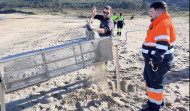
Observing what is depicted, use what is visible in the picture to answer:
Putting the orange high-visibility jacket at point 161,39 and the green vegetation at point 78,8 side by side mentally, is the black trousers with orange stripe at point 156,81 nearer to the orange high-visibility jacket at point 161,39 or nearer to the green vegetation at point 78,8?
the orange high-visibility jacket at point 161,39

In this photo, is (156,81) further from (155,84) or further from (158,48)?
(158,48)

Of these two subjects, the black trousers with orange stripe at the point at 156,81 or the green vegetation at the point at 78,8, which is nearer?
the black trousers with orange stripe at the point at 156,81

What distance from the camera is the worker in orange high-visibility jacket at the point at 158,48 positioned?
2.16m

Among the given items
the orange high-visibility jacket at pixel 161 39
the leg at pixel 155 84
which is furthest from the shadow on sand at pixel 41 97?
the orange high-visibility jacket at pixel 161 39

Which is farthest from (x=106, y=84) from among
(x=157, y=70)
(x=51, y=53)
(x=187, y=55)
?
(x=187, y=55)

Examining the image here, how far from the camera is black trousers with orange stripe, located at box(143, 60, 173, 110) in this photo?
2426mm

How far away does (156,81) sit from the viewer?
2.46 m

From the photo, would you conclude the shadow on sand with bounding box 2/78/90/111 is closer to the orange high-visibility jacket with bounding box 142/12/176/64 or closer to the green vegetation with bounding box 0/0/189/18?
the orange high-visibility jacket with bounding box 142/12/176/64

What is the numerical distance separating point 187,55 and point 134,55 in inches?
71.0

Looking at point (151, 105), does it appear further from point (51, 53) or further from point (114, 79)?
point (51, 53)

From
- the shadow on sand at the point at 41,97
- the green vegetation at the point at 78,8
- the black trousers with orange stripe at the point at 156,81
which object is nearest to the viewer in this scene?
the black trousers with orange stripe at the point at 156,81

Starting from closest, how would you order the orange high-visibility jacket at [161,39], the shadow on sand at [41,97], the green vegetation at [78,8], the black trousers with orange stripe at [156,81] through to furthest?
the orange high-visibility jacket at [161,39] < the black trousers with orange stripe at [156,81] < the shadow on sand at [41,97] < the green vegetation at [78,8]

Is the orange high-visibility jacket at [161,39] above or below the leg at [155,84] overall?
above

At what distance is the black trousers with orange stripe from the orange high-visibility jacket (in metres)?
0.14
